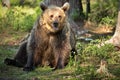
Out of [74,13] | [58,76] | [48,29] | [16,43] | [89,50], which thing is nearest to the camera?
[58,76]

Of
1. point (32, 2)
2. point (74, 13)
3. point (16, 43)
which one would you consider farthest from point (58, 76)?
point (32, 2)

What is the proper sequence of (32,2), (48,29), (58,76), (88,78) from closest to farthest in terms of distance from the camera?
(88,78)
(58,76)
(48,29)
(32,2)

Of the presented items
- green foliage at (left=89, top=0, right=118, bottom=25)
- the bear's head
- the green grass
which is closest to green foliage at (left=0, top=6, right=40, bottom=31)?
green foliage at (left=89, top=0, right=118, bottom=25)

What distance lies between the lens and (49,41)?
7180mm

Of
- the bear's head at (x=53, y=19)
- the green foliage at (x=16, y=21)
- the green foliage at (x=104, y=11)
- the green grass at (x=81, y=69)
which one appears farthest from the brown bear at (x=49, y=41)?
the green foliage at (x=104, y=11)

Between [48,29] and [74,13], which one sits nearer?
[48,29]

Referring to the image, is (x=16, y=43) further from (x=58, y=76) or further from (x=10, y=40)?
(x=58, y=76)

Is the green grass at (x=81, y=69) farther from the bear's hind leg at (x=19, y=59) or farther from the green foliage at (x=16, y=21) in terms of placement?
the green foliage at (x=16, y=21)

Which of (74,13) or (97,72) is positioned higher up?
(97,72)


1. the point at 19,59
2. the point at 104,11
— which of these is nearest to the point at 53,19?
the point at 19,59

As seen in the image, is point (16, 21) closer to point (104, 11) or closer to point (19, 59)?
point (104, 11)

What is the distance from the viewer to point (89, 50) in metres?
7.68

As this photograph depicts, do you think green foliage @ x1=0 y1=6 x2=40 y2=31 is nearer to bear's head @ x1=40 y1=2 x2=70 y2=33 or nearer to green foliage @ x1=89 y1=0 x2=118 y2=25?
green foliage @ x1=89 y1=0 x2=118 y2=25

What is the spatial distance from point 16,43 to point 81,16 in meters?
4.95
